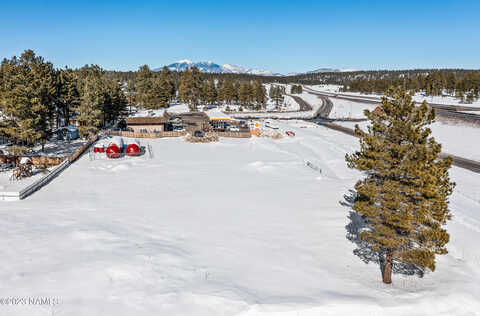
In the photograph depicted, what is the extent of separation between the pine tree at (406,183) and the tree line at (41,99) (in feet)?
115

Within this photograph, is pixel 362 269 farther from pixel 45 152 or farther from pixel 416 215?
pixel 45 152

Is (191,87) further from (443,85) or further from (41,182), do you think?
(443,85)

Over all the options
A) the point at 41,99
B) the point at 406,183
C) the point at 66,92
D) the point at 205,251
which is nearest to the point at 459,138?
the point at 406,183

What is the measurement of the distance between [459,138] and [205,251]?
223ft

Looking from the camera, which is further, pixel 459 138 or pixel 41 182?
pixel 459 138

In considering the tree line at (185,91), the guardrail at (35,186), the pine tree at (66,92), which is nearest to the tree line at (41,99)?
the pine tree at (66,92)

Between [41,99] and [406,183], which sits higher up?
[41,99]

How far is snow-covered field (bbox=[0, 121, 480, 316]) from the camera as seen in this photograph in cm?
1161

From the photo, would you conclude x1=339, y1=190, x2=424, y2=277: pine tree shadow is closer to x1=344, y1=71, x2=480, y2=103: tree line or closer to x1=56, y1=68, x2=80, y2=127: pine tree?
x1=56, y1=68, x2=80, y2=127: pine tree

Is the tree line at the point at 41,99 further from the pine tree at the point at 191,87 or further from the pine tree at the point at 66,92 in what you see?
the pine tree at the point at 191,87

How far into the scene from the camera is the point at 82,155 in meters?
39.9

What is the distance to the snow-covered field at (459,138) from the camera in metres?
53.0

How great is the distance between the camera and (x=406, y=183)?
14344mm

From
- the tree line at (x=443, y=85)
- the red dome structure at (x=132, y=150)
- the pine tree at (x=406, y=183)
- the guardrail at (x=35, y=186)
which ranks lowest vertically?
the guardrail at (x=35, y=186)
